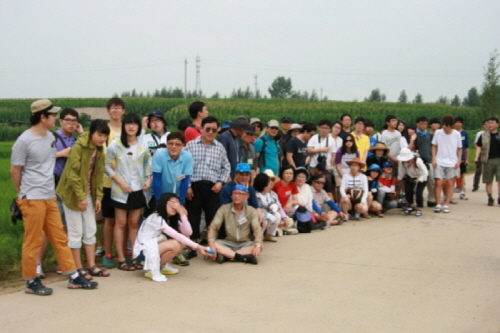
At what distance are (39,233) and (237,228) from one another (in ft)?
8.68

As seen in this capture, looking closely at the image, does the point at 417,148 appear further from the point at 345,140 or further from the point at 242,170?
the point at 242,170

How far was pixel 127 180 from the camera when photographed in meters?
6.64

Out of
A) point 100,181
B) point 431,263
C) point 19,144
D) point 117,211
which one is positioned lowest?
point 431,263

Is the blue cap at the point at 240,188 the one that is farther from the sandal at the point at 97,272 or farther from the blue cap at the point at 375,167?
the blue cap at the point at 375,167

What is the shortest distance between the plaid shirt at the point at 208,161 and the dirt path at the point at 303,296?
1.18 meters

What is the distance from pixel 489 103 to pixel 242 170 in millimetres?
23699

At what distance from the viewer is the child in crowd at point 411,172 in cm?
1120

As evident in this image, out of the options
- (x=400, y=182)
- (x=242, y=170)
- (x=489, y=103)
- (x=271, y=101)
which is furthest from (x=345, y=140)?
(x=271, y=101)

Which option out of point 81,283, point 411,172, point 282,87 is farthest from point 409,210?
point 282,87

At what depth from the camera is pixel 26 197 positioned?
18.0 feet

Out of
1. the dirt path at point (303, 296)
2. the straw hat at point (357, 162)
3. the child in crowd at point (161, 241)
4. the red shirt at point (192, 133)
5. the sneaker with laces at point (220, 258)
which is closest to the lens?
the dirt path at point (303, 296)

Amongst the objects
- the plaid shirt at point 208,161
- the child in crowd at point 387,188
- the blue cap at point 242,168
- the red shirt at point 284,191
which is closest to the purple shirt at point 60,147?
the plaid shirt at point 208,161

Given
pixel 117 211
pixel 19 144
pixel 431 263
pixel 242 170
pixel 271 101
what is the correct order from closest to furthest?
pixel 19 144, pixel 117 211, pixel 431 263, pixel 242 170, pixel 271 101

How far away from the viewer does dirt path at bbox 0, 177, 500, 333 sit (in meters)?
4.74
